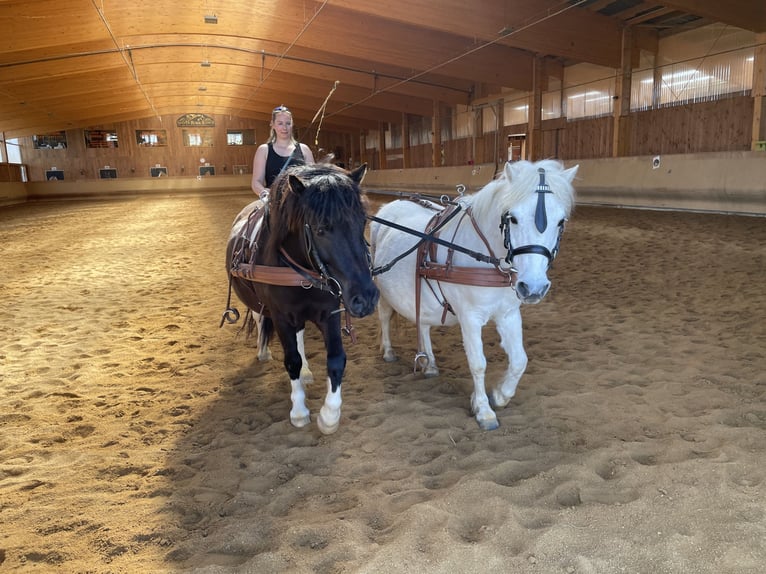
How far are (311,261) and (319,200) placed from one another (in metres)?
0.33

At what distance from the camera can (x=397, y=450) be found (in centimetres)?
277

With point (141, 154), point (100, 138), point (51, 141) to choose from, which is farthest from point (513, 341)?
point (51, 141)

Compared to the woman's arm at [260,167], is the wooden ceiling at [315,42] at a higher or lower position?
higher

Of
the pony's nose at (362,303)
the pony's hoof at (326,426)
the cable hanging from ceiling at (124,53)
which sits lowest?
the pony's hoof at (326,426)

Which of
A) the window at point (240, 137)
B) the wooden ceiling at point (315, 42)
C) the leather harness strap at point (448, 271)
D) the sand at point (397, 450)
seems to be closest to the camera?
the sand at point (397, 450)

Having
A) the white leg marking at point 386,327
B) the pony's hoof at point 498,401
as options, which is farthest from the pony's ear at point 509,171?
the white leg marking at point 386,327

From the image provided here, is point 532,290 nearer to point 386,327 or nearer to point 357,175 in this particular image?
point 357,175

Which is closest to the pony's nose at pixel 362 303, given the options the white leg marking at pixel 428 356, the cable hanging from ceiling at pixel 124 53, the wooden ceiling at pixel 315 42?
the white leg marking at pixel 428 356

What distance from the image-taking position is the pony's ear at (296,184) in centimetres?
235

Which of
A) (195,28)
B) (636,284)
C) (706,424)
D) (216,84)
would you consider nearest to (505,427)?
(706,424)

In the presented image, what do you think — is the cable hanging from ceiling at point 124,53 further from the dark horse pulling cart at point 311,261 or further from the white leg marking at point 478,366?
the white leg marking at point 478,366

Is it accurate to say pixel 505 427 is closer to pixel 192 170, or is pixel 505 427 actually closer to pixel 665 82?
pixel 665 82

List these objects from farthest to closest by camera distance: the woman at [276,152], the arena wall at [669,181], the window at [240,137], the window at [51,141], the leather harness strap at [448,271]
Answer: the window at [240,137] < the window at [51,141] < the arena wall at [669,181] < the woman at [276,152] < the leather harness strap at [448,271]

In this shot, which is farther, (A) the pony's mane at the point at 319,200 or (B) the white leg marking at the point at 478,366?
(B) the white leg marking at the point at 478,366
